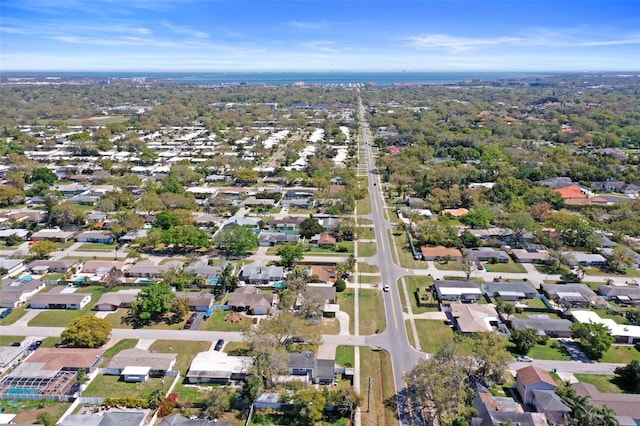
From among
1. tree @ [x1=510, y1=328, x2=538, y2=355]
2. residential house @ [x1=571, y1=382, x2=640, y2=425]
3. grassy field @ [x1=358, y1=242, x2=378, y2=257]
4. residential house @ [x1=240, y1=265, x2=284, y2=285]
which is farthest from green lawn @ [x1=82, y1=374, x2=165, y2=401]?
residential house @ [x1=571, y1=382, x2=640, y2=425]

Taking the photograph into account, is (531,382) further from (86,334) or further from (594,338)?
(86,334)

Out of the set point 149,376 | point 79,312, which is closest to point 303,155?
point 79,312

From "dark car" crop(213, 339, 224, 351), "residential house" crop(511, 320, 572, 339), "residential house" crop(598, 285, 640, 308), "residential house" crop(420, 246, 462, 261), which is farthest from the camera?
"residential house" crop(420, 246, 462, 261)

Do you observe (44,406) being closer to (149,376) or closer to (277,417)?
(149,376)

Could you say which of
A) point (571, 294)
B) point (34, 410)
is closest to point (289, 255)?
point (34, 410)

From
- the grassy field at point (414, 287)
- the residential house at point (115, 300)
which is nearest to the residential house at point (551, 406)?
the grassy field at point (414, 287)

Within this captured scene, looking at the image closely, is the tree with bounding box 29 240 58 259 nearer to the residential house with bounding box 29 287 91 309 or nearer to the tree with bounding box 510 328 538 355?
the residential house with bounding box 29 287 91 309

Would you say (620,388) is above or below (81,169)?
below
